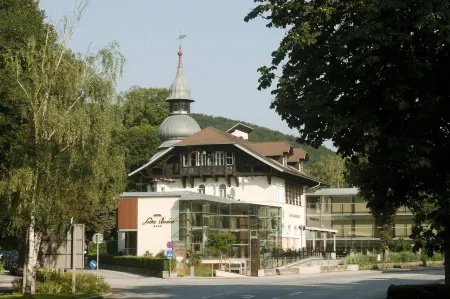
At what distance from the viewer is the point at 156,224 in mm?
62750

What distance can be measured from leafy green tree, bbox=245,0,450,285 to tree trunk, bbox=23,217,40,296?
12646mm

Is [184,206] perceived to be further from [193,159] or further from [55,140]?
[55,140]

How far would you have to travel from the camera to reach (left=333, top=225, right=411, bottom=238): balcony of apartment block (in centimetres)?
9088

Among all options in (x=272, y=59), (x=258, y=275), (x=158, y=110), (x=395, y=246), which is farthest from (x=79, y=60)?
Answer: (x=158, y=110)

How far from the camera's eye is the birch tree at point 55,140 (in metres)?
29.0

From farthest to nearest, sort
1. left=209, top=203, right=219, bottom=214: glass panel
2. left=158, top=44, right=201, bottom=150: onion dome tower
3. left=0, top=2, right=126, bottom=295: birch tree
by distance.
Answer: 1. left=158, top=44, right=201, bottom=150: onion dome tower
2. left=209, top=203, right=219, bottom=214: glass panel
3. left=0, top=2, right=126, bottom=295: birch tree

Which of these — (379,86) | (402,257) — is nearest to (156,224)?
(402,257)

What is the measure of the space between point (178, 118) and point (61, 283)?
58781mm

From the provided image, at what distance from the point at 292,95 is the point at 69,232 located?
48.2ft

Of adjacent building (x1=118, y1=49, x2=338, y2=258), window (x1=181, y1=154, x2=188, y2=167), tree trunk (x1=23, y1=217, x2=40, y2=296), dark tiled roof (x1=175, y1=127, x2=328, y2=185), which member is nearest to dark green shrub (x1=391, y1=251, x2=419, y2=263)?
adjacent building (x1=118, y1=49, x2=338, y2=258)

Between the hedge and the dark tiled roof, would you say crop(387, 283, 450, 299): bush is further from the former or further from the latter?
the dark tiled roof

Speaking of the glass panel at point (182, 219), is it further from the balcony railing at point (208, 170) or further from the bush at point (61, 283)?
the bush at point (61, 283)

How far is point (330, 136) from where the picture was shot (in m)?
19.8

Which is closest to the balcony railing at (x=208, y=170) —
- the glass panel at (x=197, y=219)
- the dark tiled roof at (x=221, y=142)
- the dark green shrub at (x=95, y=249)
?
the dark tiled roof at (x=221, y=142)
